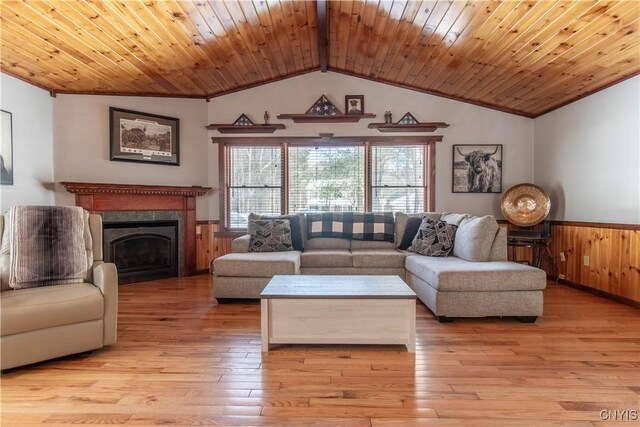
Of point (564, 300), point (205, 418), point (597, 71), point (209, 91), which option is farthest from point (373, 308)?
point (209, 91)

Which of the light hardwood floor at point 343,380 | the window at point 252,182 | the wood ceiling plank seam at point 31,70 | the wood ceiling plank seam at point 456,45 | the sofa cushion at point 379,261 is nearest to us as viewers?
the light hardwood floor at point 343,380

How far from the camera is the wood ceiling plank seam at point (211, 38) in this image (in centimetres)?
293

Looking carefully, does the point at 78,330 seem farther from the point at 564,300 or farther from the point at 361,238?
the point at 564,300

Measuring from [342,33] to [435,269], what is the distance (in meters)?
2.80

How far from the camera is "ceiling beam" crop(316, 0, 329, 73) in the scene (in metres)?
3.37

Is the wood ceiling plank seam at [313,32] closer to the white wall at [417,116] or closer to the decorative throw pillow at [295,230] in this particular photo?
the white wall at [417,116]

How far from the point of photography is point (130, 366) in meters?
2.12

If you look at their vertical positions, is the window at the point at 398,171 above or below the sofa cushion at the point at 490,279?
above

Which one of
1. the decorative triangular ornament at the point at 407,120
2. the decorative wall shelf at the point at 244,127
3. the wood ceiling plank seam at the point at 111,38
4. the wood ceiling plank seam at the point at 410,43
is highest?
the wood ceiling plank seam at the point at 410,43

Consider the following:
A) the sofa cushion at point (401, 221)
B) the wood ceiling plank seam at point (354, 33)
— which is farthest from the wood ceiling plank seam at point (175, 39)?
the sofa cushion at point (401, 221)

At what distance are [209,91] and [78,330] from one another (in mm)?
3674

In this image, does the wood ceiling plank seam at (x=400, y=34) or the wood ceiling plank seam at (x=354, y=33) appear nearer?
the wood ceiling plank seam at (x=400, y=34)

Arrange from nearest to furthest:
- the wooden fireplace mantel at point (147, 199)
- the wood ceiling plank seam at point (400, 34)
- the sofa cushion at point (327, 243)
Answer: the wood ceiling plank seam at point (400, 34), the wooden fireplace mantel at point (147, 199), the sofa cushion at point (327, 243)

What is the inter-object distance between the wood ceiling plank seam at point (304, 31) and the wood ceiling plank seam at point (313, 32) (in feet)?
0.07
